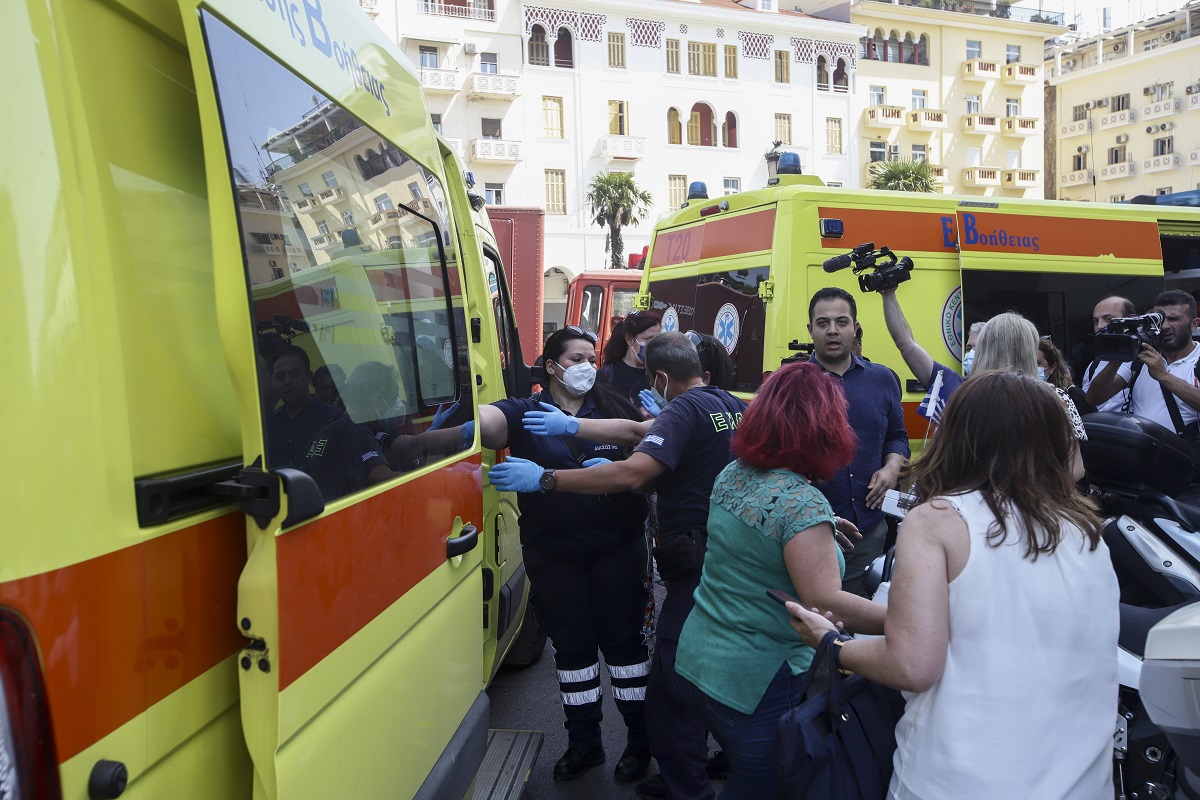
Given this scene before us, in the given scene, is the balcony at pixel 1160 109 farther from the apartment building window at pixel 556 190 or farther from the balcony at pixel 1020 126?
the apartment building window at pixel 556 190

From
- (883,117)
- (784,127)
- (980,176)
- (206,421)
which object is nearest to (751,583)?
(206,421)

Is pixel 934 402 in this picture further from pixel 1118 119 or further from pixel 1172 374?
pixel 1118 119

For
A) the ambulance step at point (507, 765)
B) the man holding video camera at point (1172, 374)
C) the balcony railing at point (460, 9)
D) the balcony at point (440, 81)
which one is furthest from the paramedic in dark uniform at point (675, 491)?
Answer: the balcony railing at point (460, 9)

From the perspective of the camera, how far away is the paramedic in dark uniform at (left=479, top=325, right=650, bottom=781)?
3781 mm

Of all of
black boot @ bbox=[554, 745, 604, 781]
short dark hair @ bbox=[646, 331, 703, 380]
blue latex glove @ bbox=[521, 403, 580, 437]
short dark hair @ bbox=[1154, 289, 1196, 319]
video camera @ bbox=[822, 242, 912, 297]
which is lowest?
black boot @ bbox=[554, 745, 604, 781]

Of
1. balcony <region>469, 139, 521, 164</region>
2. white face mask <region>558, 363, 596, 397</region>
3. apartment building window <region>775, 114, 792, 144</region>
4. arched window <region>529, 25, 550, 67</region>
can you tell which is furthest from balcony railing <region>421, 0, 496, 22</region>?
white face mask <region>558, 363, 596, 397</region>

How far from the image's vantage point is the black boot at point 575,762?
395 centimetres

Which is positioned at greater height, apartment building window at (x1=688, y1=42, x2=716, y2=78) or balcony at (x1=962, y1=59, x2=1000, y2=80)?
balcony at (x1=962, y1=59, x2=1000, y2=80)

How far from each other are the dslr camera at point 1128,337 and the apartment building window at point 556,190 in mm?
31910

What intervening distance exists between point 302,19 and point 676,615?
2.20 metres

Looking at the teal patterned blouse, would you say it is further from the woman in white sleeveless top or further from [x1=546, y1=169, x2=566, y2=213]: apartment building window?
[x1=546, y1=169, x2=566, y2=213]: apartment building window

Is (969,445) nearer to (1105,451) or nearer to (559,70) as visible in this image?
(1105,451)

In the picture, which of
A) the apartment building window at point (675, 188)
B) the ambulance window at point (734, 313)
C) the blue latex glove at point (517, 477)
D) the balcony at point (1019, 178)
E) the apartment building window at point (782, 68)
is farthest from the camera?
the balcony at point (1019, 178)

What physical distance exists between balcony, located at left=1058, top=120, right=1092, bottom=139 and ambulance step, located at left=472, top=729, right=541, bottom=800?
180 ft
